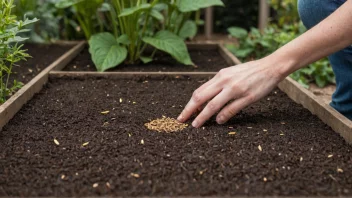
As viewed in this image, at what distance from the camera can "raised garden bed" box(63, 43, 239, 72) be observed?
2.78 m

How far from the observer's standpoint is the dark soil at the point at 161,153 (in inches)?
45.8

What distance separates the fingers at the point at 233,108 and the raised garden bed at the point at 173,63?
3.77 ft

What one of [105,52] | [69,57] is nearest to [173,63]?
[105,52]

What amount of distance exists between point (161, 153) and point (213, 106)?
9.7 inches

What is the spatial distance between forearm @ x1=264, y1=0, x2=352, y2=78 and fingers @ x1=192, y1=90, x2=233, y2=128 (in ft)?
0.57

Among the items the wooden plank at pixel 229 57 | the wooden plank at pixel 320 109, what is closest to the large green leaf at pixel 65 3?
the wooden plank at pixel 229 57

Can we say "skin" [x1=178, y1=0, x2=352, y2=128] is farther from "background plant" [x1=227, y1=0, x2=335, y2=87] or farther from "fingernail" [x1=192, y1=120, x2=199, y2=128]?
"background plant" [x1=227, y1=0, x2=335, y2=87]

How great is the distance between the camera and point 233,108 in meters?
1.56

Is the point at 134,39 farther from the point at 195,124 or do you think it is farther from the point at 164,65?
the point at 195,124

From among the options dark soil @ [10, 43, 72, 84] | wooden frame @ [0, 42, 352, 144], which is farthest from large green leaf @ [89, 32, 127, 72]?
dark soil @ [10, 43, 72, 84]

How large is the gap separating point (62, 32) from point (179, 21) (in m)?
1.42

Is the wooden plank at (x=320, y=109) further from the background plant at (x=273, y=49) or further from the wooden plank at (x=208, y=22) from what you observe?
the wooden plank at (x=208, y=22)

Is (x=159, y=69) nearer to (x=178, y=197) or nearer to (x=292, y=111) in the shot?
(x=292, y=111)

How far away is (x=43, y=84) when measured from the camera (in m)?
2.34
